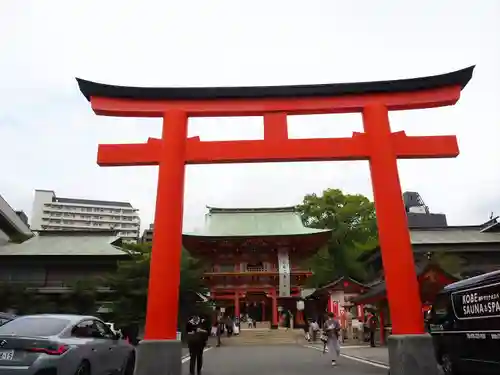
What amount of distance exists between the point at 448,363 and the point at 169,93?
9.22 meters

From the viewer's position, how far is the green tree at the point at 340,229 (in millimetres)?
36781

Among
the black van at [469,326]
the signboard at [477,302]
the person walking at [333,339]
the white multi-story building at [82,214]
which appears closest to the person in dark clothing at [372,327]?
the person walking at [333,339]

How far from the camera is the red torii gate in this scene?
1034cm

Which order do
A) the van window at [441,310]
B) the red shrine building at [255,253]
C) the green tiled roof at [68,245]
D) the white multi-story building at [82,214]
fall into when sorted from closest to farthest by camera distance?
the van window at [441,310] → the green tiled roof at [68,245] → the red shrine building at [255,253] → the white multi-story building at [82,214]

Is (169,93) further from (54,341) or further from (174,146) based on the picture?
(54,341)

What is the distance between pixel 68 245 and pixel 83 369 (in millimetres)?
23487

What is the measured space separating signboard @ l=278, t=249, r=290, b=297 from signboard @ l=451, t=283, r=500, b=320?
22067 millimetres

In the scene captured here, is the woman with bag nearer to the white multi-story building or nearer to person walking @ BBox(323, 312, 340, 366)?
person walking @ BBox(323, 312, 340, 366)

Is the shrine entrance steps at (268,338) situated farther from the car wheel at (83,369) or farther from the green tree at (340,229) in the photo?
the car wheel at (83,369)

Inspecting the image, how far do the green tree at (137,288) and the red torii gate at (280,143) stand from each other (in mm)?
11691

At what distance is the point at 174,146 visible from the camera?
1117 centimetres

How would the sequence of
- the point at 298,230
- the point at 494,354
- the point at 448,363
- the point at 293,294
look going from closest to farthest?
the point at 494,354, the point at 448,363, the point at 298,230, the point at 293,294

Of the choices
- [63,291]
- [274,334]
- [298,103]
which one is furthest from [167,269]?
[274,334]

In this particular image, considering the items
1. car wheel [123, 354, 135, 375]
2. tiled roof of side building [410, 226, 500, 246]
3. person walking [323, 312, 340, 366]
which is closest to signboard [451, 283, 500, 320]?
person walking [323, 312, 340, 366]
